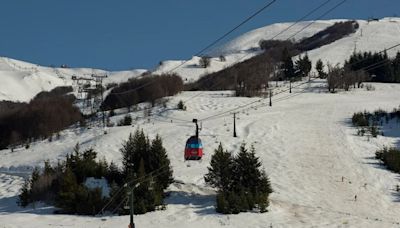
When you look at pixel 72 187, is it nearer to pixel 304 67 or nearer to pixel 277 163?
pixel 277 163

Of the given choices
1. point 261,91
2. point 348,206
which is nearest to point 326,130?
point 348,206

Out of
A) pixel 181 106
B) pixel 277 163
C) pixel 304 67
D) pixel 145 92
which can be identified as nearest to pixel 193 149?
pixel 277 163

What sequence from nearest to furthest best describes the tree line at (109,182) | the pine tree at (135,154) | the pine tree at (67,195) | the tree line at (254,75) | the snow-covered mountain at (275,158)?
1. the snow-covered mountain at (275,158)
2. the tree line at (109,182)
3. the pine tree at (67,195)
4. the pine tree at (135,154)
5. the tree line at (254,75)

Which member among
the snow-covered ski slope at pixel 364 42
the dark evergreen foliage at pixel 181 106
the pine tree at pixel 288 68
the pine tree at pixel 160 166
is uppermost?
the snow-covered ski slope at pixel 364 42

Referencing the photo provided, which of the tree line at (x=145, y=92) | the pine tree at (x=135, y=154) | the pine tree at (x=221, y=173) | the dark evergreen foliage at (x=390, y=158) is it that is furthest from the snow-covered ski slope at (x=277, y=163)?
the tree line at (x=145, y=92)

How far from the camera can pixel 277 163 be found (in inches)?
1556

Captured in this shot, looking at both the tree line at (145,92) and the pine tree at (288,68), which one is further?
the pine tree at (288,68)

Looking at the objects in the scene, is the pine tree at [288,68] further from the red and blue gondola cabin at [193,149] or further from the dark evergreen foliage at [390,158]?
the red and blue gondola cabin at [193,149]

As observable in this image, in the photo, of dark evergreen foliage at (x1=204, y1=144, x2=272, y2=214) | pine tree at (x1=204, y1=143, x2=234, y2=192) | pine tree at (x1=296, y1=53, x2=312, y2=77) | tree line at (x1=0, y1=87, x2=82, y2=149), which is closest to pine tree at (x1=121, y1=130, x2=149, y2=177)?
dark evergreen foliage at (x1=204, y1=144, x2=272, y2=214)

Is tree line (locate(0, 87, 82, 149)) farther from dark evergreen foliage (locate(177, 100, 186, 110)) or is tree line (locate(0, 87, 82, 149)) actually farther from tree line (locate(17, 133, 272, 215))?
tree line (locate(17, 133, 272, 215))

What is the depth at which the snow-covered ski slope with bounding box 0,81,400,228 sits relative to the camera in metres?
29.1

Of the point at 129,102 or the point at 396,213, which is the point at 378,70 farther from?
the point at 396,213

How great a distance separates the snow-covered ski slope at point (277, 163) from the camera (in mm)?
29125

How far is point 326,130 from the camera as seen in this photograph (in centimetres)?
5106
